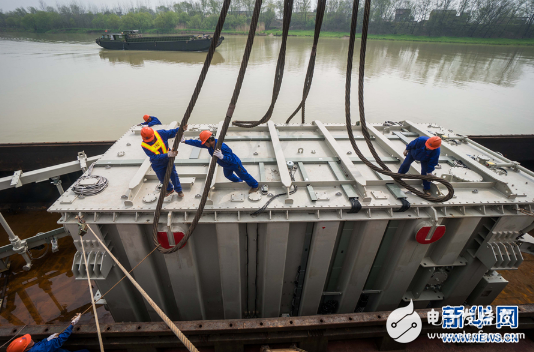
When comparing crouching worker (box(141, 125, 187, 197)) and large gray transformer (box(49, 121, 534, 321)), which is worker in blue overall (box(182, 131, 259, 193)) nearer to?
large gray transformer (box(49, 121, 534, 321))

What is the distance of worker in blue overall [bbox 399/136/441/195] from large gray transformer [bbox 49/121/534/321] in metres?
0.16

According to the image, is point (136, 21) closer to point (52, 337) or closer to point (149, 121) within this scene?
point (149, 121)

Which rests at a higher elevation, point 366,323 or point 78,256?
point 78,256

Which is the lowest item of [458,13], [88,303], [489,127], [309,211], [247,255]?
[88,303]

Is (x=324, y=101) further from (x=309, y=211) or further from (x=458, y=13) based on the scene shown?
(x=458, y=13)

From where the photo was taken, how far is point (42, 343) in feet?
9.09

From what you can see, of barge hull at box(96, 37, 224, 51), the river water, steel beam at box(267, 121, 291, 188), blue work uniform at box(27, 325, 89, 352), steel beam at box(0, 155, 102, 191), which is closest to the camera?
blue work uniform at box(27, 325, 89, 352)

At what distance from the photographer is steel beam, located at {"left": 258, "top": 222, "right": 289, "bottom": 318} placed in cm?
320

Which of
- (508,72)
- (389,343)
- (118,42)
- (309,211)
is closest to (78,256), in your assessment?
(309,211)

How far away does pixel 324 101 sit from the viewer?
42.7 ft

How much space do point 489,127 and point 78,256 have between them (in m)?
15.1

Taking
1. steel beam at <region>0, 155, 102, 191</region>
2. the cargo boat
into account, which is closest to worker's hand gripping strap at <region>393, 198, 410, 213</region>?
steel beam at <region>0, 155, 102, 191</region>

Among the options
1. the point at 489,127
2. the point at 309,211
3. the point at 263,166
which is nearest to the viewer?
the point at 309,211

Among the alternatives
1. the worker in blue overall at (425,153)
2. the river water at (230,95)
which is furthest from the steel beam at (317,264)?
the river water at (230,95)
